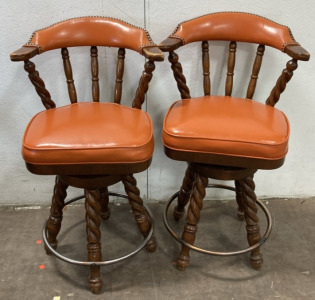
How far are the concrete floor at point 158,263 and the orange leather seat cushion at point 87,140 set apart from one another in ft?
2.09

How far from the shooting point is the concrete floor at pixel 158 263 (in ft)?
5.16

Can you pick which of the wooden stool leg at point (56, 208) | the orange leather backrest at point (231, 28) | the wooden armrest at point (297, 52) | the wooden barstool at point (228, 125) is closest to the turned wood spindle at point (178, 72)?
the wooden barstool at point (228, 125)

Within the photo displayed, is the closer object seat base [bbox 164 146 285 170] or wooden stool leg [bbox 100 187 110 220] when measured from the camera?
seat base [bbox 164 146 285 170]

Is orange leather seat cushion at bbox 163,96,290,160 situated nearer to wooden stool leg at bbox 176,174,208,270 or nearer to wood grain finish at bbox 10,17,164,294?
wood grain finish at bbox 10,17,164,294

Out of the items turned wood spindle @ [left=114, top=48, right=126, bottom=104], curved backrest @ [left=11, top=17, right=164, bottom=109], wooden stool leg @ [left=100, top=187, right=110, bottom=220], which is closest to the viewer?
curved backrest @ [left=11, top=17, right=164, bottom=109]

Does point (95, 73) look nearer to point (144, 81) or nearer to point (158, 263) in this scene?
point (144, 81)

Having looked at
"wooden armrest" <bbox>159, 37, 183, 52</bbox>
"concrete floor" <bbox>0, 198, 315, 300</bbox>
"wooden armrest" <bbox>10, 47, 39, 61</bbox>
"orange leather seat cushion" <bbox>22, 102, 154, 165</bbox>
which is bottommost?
"concrete floor" <bbox>0, 198, 315, 300</bbox>

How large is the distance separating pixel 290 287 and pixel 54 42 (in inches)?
58.2

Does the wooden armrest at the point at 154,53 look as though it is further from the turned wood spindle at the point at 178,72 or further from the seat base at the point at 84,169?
the seat base at the point at 84,169

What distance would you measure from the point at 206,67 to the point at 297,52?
42cm

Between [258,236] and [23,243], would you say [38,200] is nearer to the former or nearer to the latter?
[23,243]

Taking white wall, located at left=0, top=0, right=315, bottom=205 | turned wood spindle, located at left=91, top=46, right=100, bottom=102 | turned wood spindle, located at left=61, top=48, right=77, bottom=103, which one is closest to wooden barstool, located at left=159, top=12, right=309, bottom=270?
white wall, located at left=0, top=0, right=315, bottom=205

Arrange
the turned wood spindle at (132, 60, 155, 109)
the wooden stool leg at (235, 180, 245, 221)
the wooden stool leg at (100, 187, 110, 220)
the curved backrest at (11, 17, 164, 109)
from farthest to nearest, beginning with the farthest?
the wooden stool leg at (100, 187, 110, 220) → the wooden stool leg at (235, 180, 245, 221) → the curved backrest at (11, 17, 164, 109) → the turned wood spindle at (132, 60, 155, 109)

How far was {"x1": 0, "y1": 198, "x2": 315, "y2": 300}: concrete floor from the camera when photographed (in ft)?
5.16
